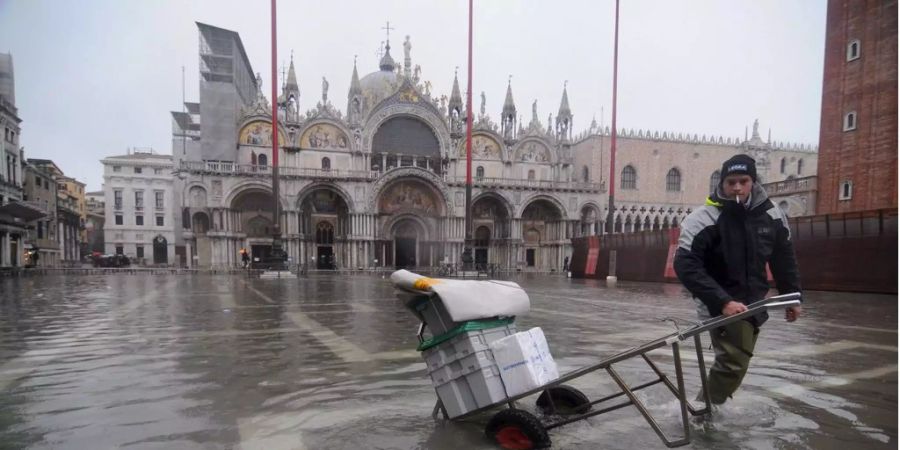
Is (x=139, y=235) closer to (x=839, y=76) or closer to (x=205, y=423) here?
(x=205, y=423)

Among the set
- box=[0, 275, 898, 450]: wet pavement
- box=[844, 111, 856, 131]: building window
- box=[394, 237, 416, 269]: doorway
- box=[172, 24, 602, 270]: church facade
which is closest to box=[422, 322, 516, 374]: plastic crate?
box=[0, 275, 898, 450]: wet pavement

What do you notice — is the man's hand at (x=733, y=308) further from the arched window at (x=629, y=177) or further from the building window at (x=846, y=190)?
the arched window at (x=629, y=177)

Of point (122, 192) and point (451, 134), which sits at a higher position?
point (451, 134)

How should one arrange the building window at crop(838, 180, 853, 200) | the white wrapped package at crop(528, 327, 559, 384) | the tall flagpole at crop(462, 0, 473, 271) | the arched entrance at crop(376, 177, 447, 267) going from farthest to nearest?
the arched entrance at crop(376, 177, 447, 267), the building window at crop(838, 180, 853, 200), the tall flagpole at crop(462, 0, 473, 271), the white wrapped package at crop(528, 327, 559, 384)

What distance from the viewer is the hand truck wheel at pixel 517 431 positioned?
267 cm

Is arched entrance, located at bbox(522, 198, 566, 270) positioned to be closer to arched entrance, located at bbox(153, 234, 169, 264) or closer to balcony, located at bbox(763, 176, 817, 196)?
balcony, located at bbox(763, 176, 817, 196)

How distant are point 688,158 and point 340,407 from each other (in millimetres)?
50536

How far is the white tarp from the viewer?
281 centimetres

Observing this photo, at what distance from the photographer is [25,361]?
205 inches

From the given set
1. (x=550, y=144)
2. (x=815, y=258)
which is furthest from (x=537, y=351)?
(x=550, y=144)

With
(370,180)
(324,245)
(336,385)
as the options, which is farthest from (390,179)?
(336,385)

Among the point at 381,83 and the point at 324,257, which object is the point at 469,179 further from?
the point at 381,83

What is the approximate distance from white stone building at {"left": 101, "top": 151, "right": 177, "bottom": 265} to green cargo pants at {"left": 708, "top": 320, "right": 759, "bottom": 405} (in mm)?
63163

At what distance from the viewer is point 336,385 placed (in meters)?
4.27
